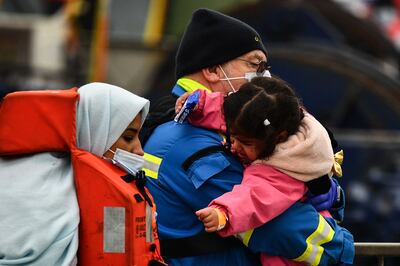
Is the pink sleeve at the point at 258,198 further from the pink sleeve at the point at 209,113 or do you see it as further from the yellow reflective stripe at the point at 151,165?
the yellow reflective stripe at the point at 151,165

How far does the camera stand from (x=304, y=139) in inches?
144

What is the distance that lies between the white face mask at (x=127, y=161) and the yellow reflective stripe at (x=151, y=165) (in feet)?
1.11

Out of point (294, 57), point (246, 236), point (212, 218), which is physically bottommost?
point (294, 57)

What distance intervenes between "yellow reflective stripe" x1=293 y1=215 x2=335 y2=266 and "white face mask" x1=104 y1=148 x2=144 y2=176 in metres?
0.68

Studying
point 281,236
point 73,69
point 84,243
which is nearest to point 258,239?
point 281,236

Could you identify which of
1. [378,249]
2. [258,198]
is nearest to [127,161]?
[258,198]

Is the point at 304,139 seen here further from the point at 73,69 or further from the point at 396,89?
the point at 73,69

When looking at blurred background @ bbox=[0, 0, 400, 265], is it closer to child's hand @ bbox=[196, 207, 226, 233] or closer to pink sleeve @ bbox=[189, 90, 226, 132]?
pink sleeve @ bbox=[189, 90, 226, 132]

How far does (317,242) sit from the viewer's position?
365 cm

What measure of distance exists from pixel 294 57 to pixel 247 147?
24.8 ft

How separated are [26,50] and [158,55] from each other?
13.9 ft

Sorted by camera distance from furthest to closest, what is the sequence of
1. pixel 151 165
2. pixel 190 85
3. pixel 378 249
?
pixel 378 249
pixel 190 85
pixel 151 165

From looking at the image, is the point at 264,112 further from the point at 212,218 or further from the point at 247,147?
the point at 212,218

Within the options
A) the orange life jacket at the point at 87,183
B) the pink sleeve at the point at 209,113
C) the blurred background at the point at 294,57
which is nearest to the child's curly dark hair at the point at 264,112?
the pink sleeve at the point at 209,113
